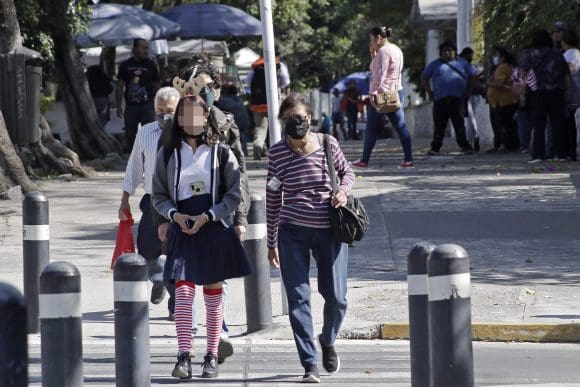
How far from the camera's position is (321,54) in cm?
6862

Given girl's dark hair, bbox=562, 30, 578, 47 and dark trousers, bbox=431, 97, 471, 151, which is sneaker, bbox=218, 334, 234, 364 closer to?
girl's dark hair, bbox=562, 30, 578, 47

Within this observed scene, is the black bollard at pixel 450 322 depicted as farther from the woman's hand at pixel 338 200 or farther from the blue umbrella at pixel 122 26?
the blue umbrella at pixel 122 26

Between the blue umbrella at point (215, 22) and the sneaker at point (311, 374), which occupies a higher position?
the blue umbrella at point (215, 22)

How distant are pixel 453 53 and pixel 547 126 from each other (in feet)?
6.82

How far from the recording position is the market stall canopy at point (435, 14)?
104 ft

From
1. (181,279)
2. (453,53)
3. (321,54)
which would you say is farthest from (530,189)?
(321,54)

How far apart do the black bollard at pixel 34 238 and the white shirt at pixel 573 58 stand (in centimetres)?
1172

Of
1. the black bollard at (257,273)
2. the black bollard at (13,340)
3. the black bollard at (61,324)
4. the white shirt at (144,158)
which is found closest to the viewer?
the black bollard at (13,340)

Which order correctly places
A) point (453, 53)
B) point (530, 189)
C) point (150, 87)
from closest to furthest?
point (530, 189)
point (150, 87)
point (453, 53)

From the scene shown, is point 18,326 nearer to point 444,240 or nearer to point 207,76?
point 207,76

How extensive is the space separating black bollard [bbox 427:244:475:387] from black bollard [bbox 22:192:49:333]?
166 inches

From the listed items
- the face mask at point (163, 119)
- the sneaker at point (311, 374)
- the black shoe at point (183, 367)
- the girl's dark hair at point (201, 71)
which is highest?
the girl's dark hair at point (201, 71)

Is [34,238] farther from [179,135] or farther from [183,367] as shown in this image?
[183,367]

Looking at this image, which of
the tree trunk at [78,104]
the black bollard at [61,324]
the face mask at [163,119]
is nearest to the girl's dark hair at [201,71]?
the face mask at [163,119]
